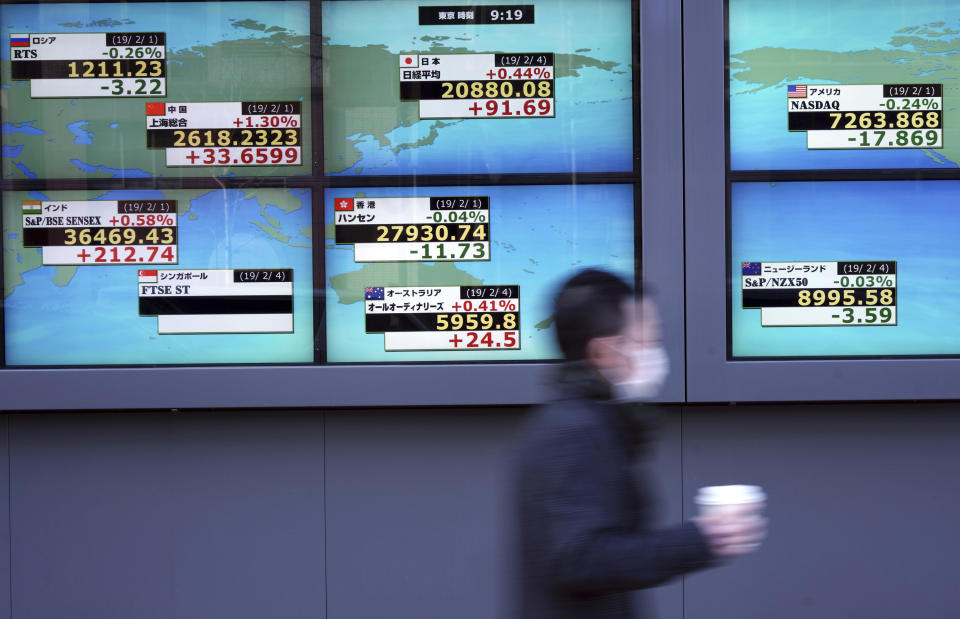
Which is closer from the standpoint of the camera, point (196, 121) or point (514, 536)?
point (514, 536)

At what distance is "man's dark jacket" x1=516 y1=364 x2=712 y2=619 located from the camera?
1809 mm

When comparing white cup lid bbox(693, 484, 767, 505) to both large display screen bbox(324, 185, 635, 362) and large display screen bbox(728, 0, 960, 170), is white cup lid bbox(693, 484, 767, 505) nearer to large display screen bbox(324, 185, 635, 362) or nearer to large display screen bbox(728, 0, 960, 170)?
large display screen bbox(324, 185, 635, 362)

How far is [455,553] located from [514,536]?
2294mm

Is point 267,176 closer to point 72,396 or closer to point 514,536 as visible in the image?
point 72,396

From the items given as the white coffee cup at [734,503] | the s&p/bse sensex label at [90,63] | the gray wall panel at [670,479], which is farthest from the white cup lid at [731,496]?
the s&p/bse sensex label at [90,63]

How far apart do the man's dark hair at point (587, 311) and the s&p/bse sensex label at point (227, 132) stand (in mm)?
2571

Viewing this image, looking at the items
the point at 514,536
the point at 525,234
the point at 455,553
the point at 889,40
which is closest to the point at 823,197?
the point at 889,40

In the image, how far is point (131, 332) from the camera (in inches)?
166

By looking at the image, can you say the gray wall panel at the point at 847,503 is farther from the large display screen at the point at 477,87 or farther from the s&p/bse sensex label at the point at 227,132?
the s&p/bse sensex label at the point at 227,132

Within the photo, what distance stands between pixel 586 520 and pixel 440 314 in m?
2.46

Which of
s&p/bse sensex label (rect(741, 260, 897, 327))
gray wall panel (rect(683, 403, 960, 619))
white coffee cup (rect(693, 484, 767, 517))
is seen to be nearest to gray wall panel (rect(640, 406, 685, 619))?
gray wall panel (rect(683, 403, 960, 619))

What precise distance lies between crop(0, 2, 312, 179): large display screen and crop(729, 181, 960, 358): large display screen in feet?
7.60

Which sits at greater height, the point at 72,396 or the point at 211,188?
the point at 211,188

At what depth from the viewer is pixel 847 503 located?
4.20 m
